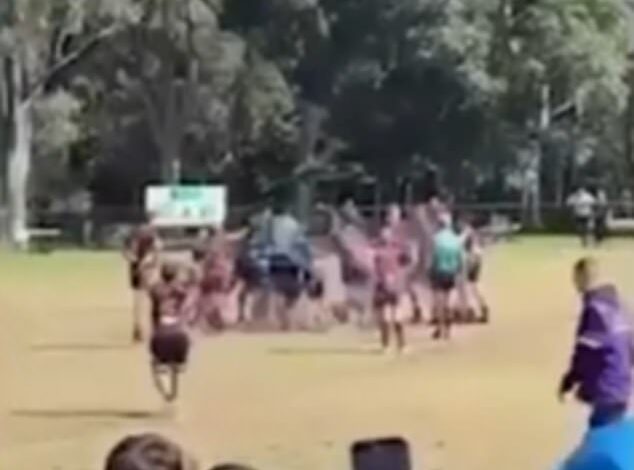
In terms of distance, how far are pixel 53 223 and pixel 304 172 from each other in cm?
754

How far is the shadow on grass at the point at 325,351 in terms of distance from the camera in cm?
2522

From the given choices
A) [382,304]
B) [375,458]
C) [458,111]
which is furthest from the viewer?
[458,111]

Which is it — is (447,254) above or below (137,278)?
above

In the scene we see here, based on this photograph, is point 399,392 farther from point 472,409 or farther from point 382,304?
point 382,304

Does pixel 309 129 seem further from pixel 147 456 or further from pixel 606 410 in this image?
pixel 147 456

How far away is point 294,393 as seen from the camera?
20.5 m

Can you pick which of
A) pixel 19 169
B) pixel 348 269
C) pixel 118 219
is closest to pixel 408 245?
pixel 348 269

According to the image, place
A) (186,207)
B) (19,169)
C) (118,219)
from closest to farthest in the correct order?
(186,207), (19,169), (118,219)

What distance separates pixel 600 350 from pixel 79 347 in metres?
13.5

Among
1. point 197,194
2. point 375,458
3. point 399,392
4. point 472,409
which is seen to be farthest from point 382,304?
point 375,458

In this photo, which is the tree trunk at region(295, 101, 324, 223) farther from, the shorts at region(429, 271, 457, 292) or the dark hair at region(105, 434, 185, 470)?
the dark hair at region(105, 434, 185, 470)

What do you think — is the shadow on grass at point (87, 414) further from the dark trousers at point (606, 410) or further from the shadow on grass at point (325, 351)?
the shadow on grass at point (325, 351)

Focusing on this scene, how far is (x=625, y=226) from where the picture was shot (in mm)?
65625

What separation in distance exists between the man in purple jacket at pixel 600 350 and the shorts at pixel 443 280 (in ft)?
43.1
